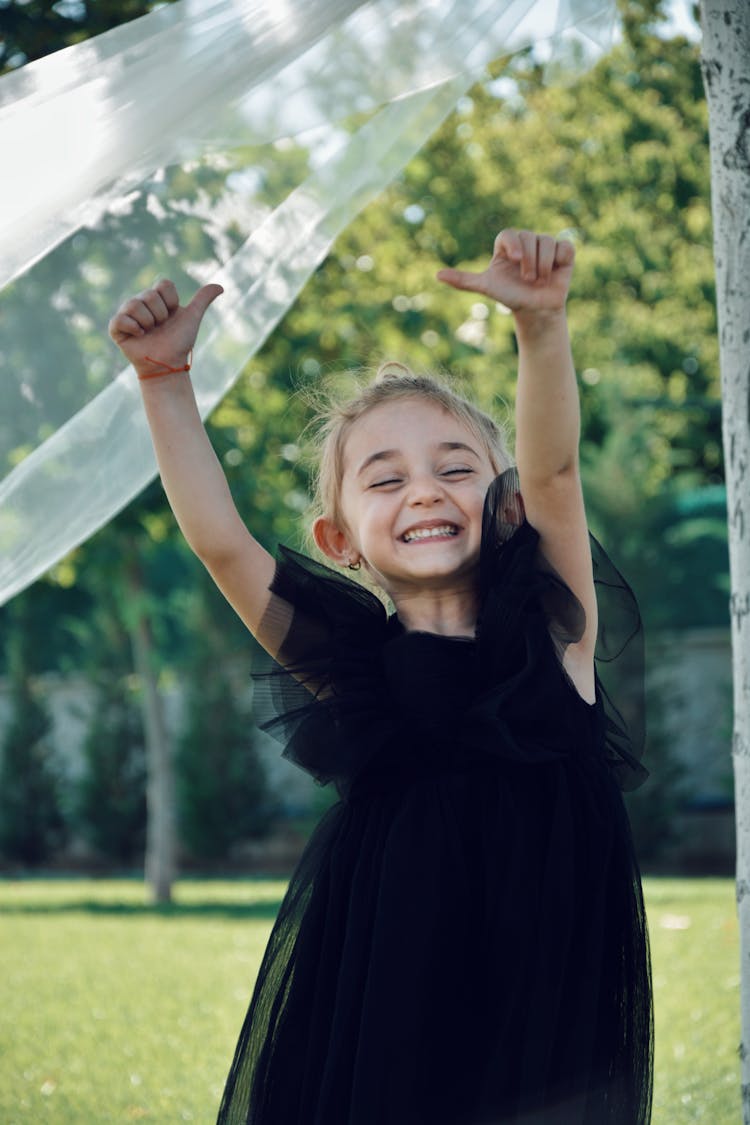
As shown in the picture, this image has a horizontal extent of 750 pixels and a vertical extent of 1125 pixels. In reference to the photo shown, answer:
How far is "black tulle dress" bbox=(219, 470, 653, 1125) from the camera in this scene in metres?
2.03

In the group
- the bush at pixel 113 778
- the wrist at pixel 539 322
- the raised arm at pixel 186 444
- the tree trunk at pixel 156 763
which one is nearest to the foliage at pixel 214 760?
the bush at pixel 113 778

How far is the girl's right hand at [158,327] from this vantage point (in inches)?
88.6

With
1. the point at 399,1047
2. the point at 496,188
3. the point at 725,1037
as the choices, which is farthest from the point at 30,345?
the point at 496,188

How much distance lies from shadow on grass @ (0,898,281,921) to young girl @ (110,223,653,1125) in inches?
276

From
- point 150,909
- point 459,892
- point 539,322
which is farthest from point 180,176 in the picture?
point 150,909

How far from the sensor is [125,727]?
15070mm

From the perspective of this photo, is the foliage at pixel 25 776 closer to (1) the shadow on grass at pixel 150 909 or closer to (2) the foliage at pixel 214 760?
(2) the foliage at pixel 214 760

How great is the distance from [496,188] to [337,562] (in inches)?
580

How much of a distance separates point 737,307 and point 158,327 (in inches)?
42.1

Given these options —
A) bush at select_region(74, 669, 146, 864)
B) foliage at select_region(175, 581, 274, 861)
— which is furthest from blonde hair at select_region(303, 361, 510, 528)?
bush at select_region(74, 669, 146, 864)

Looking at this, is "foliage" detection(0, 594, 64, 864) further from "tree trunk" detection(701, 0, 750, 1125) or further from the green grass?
"tree trunk" detection(701, 0, 750, 1125)

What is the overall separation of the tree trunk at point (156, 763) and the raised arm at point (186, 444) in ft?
29.9

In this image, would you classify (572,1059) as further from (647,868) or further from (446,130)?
(446,130)

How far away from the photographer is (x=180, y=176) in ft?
9.31
